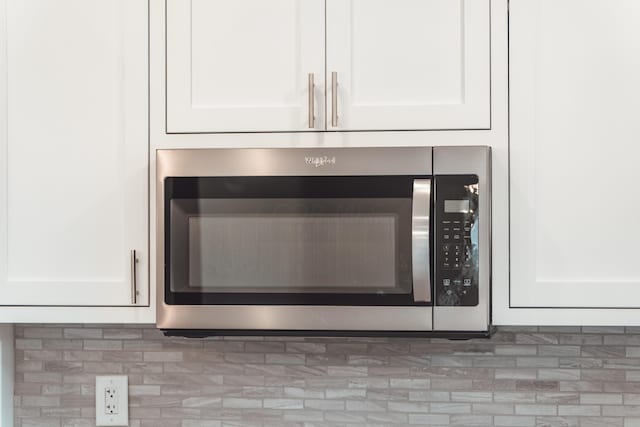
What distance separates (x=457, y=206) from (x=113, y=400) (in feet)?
3.27

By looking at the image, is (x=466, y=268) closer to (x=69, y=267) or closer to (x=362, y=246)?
(x=362, y=246)

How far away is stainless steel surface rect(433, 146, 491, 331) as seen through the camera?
1.29 meters

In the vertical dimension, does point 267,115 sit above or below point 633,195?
above

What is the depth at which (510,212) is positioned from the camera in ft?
4.40

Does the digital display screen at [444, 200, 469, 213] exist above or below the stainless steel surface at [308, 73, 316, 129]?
below

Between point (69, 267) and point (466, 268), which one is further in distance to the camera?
point (69, 267)

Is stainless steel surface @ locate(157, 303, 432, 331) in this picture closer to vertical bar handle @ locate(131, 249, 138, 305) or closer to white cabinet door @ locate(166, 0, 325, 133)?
vertical bar handle @ locate(131, 249, 138, 305)

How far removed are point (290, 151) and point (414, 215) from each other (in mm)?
269

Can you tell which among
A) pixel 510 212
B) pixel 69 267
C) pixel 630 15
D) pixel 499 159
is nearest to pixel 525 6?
pixel 630 15

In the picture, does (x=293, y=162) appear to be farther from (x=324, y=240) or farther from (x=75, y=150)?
(x=75, y=150)

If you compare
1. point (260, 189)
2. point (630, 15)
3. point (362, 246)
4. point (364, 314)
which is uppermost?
point (630, 15)

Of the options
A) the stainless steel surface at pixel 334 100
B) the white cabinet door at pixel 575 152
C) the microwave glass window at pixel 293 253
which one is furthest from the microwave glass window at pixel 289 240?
A: the white cabinet door at pixel 575 152

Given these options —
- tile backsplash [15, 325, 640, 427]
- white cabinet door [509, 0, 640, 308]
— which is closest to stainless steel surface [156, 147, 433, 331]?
white cabinet door [509, 0, 640, 308]

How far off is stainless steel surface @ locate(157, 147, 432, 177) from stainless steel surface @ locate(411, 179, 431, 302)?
0.05 meters
